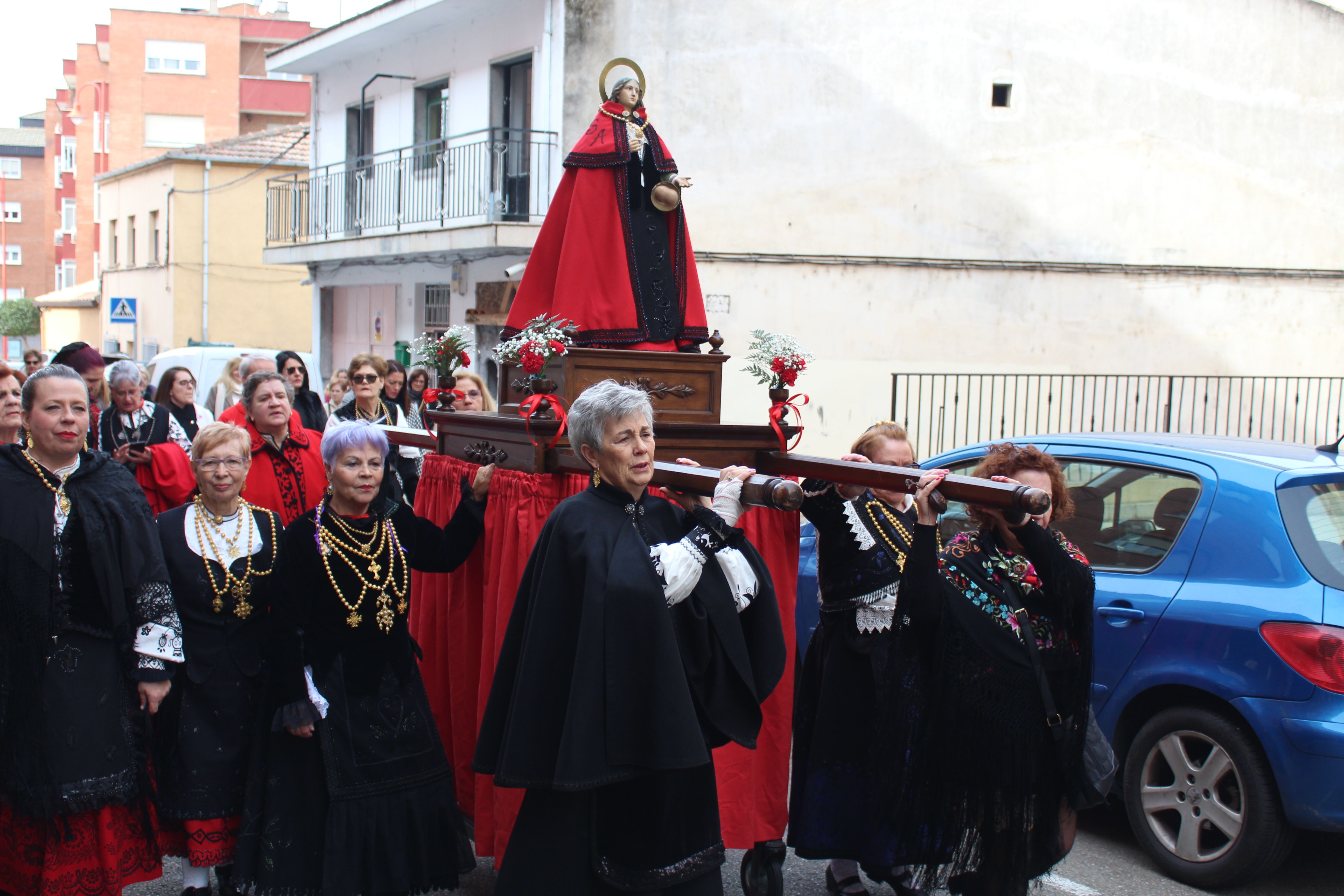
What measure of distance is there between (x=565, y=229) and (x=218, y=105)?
38.9m

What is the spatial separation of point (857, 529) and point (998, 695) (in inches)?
32.3

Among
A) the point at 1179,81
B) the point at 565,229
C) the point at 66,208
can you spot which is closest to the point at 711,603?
the point at 565,229

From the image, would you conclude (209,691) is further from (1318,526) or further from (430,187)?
(430,187)

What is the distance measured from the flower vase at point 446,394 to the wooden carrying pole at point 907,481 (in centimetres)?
176

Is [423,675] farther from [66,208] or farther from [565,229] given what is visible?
[66,208]

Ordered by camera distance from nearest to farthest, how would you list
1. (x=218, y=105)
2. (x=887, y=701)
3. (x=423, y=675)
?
1. (x=887, y=701)
2. (x=423, y=675)
3. (x=218, y=105)

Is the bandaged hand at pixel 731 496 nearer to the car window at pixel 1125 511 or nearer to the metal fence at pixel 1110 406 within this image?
the car window at pixel 1125 511

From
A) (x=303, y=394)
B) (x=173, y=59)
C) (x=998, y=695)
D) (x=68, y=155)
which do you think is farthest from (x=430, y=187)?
(x=68, y=155)

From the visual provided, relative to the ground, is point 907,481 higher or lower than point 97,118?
lower

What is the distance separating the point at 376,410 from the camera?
24.2 ft

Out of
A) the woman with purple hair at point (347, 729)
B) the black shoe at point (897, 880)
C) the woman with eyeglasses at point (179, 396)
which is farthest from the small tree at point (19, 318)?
the black shoe at point (897, 880)

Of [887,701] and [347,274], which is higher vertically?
[347,274]

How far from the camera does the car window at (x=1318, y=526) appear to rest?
423cm

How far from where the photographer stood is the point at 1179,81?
15.9 meters
